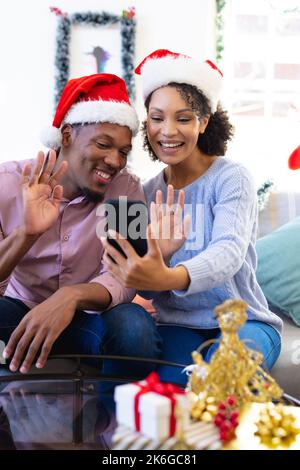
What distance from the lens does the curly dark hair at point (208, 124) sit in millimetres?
1822

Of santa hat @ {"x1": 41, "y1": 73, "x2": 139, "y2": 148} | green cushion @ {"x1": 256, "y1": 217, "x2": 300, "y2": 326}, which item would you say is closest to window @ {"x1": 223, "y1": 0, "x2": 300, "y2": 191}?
green cushion @ {"x1": 256, "y1": 217, "x2": 300, "y2": 326}

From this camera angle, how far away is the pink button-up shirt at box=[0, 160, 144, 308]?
1821mm

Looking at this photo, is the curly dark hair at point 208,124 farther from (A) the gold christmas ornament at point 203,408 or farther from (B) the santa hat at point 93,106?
(A) the gold christmas ornament at point 203,408

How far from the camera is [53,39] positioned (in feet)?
12.5

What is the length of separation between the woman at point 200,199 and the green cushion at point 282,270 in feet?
1.14

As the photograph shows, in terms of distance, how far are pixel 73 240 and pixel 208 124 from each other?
0.52 metres

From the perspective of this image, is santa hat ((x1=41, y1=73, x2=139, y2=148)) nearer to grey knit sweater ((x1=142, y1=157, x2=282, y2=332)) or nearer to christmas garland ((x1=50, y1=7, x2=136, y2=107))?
grey knit sweater ((x1=142, y1=157, x2=282, y2=332))

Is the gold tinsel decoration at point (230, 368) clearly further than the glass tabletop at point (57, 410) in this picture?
No

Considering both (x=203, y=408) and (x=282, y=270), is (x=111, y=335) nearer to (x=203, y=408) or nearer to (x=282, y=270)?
(x=203, y=408)

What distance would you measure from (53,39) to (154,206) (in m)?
2.62

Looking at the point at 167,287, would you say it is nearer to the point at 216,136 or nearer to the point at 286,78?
the point at 216,136

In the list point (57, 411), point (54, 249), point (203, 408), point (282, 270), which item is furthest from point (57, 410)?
point (282, 270)

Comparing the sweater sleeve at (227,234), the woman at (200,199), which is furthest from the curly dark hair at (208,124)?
the sweater sleeve at (227,234)

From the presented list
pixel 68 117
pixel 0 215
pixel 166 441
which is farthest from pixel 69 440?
pixel 68 117
